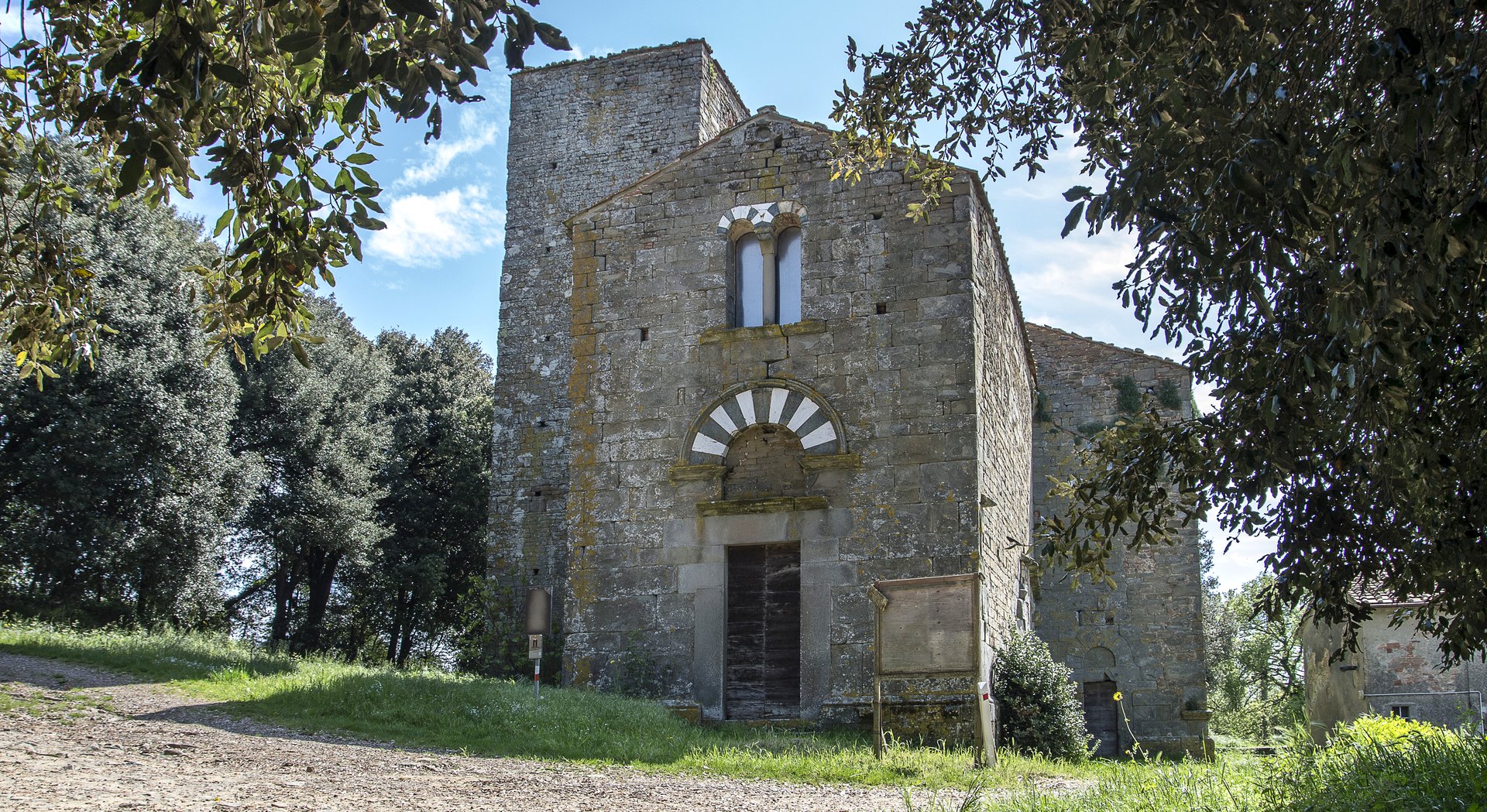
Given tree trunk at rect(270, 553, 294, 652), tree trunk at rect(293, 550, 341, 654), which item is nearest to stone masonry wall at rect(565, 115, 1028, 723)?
tree trunk at rect(293, 550, 341, 654)

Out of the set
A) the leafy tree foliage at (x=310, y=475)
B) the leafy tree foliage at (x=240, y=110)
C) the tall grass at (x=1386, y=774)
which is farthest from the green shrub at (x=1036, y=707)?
the leafy tree foliage at (x=310, y=475)

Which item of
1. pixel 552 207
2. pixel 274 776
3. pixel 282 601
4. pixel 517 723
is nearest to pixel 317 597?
pixel 282 601

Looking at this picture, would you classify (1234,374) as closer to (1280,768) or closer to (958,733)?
(1280,768)

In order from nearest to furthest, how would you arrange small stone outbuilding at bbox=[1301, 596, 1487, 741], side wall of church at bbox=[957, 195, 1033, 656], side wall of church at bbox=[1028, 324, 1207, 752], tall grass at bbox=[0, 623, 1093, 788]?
tall grass at bbox=[0, 623, 1093, 788] → side wall of church at bbox=[957, 195, 1033, 656] → side wall of church at bbox=[1028, 324, 1207, 752] → small stone outbuilding at bbox=[1301, 596, 1487, 741]

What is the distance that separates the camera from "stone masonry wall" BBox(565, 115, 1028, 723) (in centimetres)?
1302

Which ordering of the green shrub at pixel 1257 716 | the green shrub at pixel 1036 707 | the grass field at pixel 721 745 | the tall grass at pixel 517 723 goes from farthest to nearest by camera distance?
the green shrub at pixel 1257 716
the green shrub at pixel 1036 707
the tall grass at pixel 517 723
the grass field at pixel 721 745

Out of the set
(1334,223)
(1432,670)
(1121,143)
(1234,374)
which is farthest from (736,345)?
(1432,670)

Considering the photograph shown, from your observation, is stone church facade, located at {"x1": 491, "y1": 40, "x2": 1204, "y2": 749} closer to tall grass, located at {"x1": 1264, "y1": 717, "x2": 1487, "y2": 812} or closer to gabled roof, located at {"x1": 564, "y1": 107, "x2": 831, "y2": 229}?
gabled roof, located at {"x1": 564, "y1": 107, "x2": 831, "y2": 229}

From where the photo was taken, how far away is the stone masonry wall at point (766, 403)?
13023 mm

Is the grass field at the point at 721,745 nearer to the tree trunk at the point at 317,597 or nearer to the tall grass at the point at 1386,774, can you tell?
the tall grass at the point at 1386,774

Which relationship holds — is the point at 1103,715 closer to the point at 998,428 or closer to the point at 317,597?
the point at 998,428

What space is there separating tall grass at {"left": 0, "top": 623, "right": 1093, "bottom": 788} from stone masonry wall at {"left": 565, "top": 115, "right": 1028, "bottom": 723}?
1.17 m

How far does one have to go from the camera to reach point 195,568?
21.0 metres

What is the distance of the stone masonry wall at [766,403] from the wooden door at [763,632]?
0.23 meters
